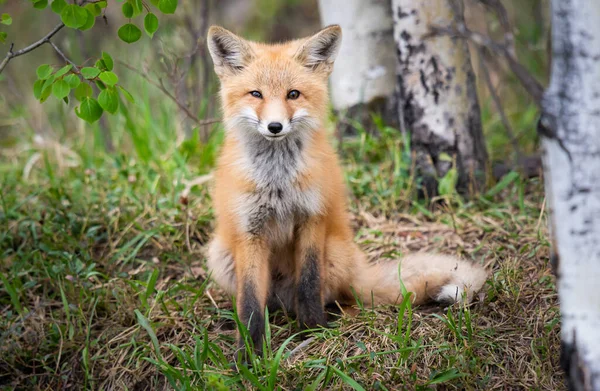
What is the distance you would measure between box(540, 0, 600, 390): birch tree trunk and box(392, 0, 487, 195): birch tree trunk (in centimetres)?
198

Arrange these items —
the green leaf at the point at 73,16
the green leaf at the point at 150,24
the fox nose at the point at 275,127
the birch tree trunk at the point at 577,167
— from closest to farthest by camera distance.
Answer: the birch tree trunk at the point at 577,167
the green leaf at the point at 73,16
the green leaf at the point at 150,24
the fox nose at the point at 275,127

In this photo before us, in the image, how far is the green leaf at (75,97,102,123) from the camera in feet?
7.43

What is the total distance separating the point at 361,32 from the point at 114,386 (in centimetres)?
296

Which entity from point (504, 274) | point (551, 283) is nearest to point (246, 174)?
point (504, 274)

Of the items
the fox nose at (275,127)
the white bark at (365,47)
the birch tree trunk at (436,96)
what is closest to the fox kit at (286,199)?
the fox nose at (275,127)

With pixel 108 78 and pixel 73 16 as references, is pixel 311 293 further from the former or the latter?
pixel 73 16

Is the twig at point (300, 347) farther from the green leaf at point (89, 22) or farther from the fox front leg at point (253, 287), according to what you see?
the green leaf at point (89, 22)

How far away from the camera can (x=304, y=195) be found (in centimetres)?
268

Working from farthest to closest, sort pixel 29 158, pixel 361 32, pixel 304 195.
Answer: pixel 29 158
pixel 361 32
pixel 304 195

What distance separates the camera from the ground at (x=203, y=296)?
7.73 ft

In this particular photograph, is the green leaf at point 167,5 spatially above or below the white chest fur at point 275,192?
above

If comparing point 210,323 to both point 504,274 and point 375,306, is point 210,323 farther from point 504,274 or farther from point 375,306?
point 504,274

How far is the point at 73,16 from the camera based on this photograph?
7.04ft

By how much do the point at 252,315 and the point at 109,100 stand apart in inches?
42.9
